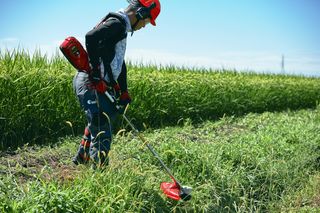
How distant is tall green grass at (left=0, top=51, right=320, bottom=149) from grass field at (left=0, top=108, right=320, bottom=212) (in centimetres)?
46

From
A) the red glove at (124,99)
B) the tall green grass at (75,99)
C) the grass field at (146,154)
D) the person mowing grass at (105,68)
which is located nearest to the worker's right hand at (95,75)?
the person mowing grass at (105,68)

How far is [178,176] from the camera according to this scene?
437 cm

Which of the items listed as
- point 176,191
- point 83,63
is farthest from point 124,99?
point 176,191

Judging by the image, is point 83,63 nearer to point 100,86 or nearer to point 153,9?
point 100,86

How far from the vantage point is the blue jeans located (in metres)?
A: 3.93

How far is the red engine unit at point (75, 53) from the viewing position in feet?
12.4

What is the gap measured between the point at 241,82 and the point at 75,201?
8.85m

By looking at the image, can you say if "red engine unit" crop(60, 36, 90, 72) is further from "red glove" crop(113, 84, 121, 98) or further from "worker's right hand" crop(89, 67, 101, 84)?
"red glove" crop(113, 84, 121, 98)

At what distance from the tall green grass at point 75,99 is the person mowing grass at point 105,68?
85.1 inches

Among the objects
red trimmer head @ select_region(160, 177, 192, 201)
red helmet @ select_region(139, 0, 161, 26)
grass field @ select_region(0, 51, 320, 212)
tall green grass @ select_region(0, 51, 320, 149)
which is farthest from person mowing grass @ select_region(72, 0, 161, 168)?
tall green grass @ select_region(0, 51, 320, 149)

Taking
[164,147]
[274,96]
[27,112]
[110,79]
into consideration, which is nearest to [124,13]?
[110,79]

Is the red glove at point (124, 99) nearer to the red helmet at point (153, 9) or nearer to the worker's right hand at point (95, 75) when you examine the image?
the worker's right hand at point (95, 75)

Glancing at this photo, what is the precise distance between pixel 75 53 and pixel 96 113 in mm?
572

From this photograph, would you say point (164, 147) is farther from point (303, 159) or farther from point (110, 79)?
point (303, 159)
